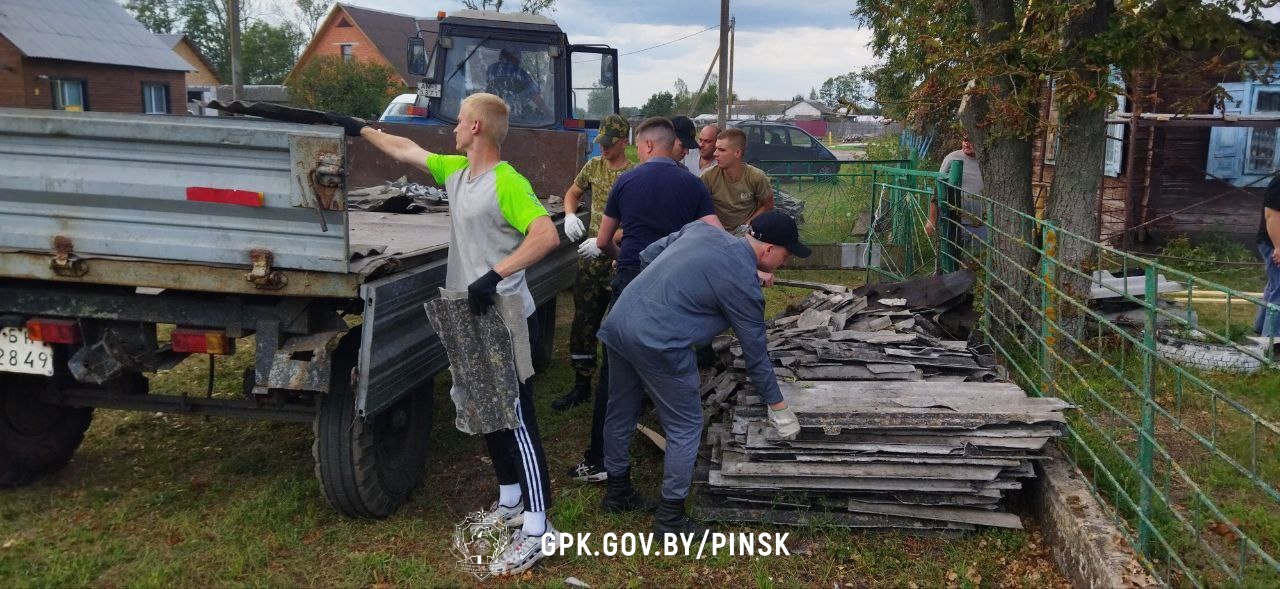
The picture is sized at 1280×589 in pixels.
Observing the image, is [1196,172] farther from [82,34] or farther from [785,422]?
[82,34]

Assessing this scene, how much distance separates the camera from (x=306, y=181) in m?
3.48

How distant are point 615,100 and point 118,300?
7.59m

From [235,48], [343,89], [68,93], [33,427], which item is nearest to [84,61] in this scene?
[68,93]

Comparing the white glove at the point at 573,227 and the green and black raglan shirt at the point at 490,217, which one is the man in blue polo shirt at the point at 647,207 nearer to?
the white glove at the point at 573,227

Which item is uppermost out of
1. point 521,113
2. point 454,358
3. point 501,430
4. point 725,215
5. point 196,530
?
point 521,113

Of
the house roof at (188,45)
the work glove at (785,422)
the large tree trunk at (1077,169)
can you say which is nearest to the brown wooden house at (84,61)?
the house roof at (188,45)

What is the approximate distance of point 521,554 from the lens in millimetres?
3809

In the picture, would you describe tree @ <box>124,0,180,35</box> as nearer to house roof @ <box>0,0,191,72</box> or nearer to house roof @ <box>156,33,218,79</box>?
house roof @ <box>156,33,218,79</box>

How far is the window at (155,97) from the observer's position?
3083 centimetres

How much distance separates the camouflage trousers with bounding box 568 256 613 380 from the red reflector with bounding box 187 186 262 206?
8.29 ft

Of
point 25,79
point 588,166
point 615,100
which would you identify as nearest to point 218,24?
point 25,79

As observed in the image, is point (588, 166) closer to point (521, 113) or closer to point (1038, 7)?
point (1038, 7)

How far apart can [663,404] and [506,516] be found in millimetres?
855

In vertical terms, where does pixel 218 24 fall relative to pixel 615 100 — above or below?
above
